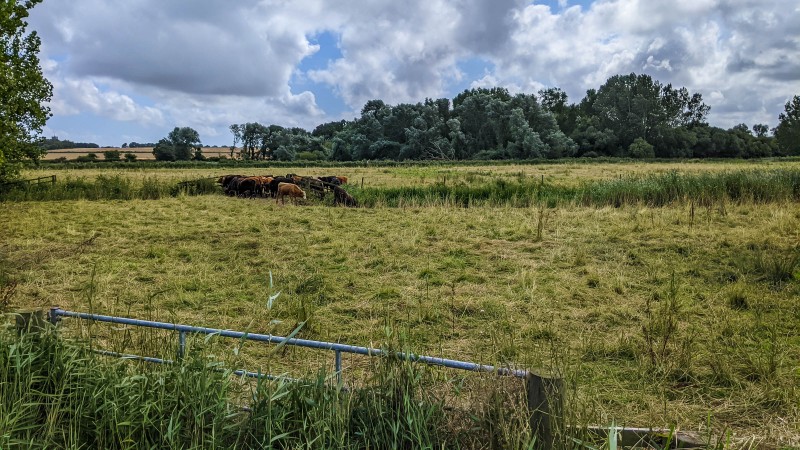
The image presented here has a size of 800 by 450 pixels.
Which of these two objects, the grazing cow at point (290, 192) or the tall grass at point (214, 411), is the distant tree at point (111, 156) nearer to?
the grazing cow at point (290, 192)

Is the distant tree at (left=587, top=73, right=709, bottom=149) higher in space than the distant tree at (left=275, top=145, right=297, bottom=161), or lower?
higher

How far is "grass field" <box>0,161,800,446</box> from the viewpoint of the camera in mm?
5453

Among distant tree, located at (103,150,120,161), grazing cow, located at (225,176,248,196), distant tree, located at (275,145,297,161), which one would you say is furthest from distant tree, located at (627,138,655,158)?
distant tree, located at (103,150,120,161)

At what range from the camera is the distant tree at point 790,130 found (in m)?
86.6

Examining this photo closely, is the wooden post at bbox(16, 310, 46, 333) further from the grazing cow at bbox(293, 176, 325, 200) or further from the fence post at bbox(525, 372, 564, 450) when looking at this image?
the grazing cow at bbox(293, 176, 325, 200)

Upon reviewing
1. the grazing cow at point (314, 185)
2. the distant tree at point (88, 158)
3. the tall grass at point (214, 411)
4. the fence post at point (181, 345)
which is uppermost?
the distant tree at point (88, 158)

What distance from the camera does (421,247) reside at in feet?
40.8

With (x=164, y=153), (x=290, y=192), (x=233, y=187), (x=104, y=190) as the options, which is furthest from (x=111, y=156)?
(x=290, y=192)

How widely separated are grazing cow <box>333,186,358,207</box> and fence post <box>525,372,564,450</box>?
17.7m

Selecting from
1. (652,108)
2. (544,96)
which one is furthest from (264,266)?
(544,96)

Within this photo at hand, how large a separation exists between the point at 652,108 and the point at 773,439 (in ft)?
297

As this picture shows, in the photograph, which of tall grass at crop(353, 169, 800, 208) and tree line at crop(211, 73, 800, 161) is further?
tree line at crop(211, 73, 800, 161)

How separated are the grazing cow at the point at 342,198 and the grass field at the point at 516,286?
390 centimetres

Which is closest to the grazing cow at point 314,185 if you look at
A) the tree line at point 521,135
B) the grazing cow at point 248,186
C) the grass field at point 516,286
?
the grazing cow at point 248,186
